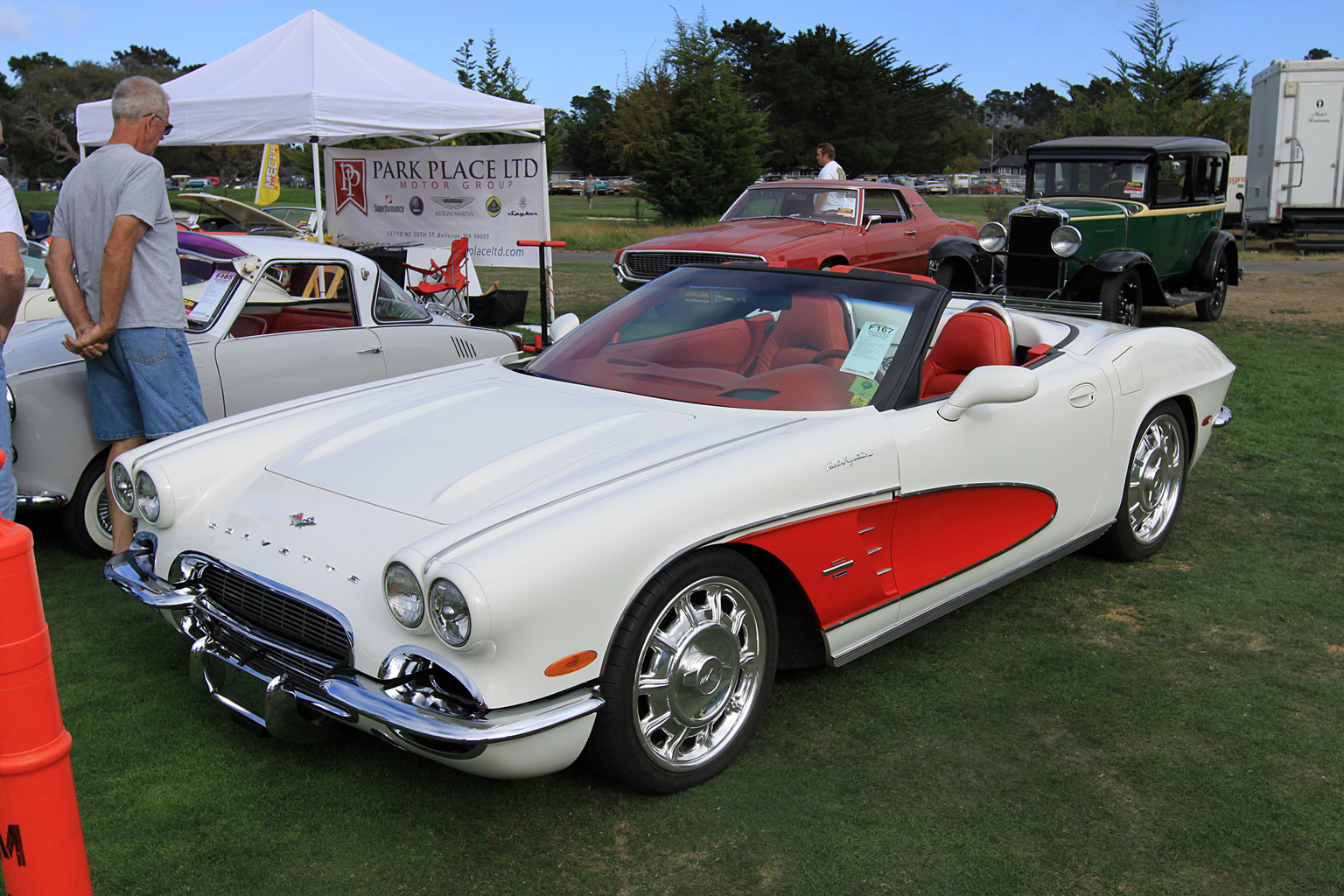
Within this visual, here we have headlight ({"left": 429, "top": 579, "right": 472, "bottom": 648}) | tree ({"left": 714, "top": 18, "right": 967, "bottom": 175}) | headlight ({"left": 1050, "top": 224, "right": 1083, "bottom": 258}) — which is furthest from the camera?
tree ({"left": 714, "top": 18, "right": 967, "bottom": 175})

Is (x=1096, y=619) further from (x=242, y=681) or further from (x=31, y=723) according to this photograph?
(x=31, y=723)

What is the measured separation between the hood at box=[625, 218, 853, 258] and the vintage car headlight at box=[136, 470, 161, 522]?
301 inches

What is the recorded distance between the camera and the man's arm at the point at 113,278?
151 inches

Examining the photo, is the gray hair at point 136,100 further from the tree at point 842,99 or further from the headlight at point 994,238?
the tree at point 842,99

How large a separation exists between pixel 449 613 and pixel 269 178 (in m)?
12.7

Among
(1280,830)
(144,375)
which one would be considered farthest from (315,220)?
(1280,830)

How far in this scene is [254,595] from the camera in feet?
9.15

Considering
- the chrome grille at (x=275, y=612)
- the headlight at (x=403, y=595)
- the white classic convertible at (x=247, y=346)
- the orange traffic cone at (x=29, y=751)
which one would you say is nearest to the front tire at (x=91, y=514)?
the white classic convertible at (x=247, y=346)

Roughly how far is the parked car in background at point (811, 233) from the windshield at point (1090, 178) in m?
1.28

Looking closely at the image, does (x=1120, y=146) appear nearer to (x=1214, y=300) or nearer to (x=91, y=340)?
(x=1214, y=300)

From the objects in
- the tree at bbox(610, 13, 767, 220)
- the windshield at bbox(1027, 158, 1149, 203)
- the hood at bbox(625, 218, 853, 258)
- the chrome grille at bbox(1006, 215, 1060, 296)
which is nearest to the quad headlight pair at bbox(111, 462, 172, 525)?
the hood at bbox(625, 218, 853, 258)

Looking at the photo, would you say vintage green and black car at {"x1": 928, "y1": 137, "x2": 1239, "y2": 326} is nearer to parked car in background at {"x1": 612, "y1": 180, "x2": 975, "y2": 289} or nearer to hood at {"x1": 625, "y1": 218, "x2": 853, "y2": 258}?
parked car in background at {"x1": 612, "y1": 180, "x2": 975, "y2": 289}

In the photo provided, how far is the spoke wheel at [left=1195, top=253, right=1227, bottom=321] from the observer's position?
466 inches

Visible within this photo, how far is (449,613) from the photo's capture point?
2305 millimetres
